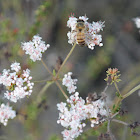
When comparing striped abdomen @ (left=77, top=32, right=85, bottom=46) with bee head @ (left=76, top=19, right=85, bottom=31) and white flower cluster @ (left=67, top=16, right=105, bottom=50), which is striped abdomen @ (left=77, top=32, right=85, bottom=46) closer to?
bee head @ (left=76, top=19, right=85, bottom=31)

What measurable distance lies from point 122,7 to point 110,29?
3.08 feet

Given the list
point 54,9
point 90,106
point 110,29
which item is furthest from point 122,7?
point 90,106

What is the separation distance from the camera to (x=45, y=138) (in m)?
6.82

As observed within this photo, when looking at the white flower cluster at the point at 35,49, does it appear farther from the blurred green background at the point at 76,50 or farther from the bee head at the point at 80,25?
the blurred green background at the point at 76,50

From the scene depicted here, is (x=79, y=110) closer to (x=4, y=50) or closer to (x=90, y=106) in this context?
(x=90, y=106)

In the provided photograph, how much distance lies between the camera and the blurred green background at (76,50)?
6.51 metres

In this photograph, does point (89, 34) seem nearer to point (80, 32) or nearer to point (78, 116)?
point (80, 32)

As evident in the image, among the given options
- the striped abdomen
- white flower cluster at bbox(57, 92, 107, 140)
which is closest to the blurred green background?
white flower cluster at bbox(57, 92, 107, 140)

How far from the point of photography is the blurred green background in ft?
21.4

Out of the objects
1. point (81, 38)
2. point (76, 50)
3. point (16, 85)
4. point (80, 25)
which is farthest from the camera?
point (76, 50)

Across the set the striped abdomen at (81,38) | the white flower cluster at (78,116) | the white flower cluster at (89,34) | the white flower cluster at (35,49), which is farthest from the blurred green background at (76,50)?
the striped abdomen at (81,38)

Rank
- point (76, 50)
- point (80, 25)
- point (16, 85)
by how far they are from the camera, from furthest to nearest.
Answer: point (76, 50) < point (16, 85) < point (80, 25)

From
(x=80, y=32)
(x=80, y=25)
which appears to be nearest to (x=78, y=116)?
(x=80, y=32)

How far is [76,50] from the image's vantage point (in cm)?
736
